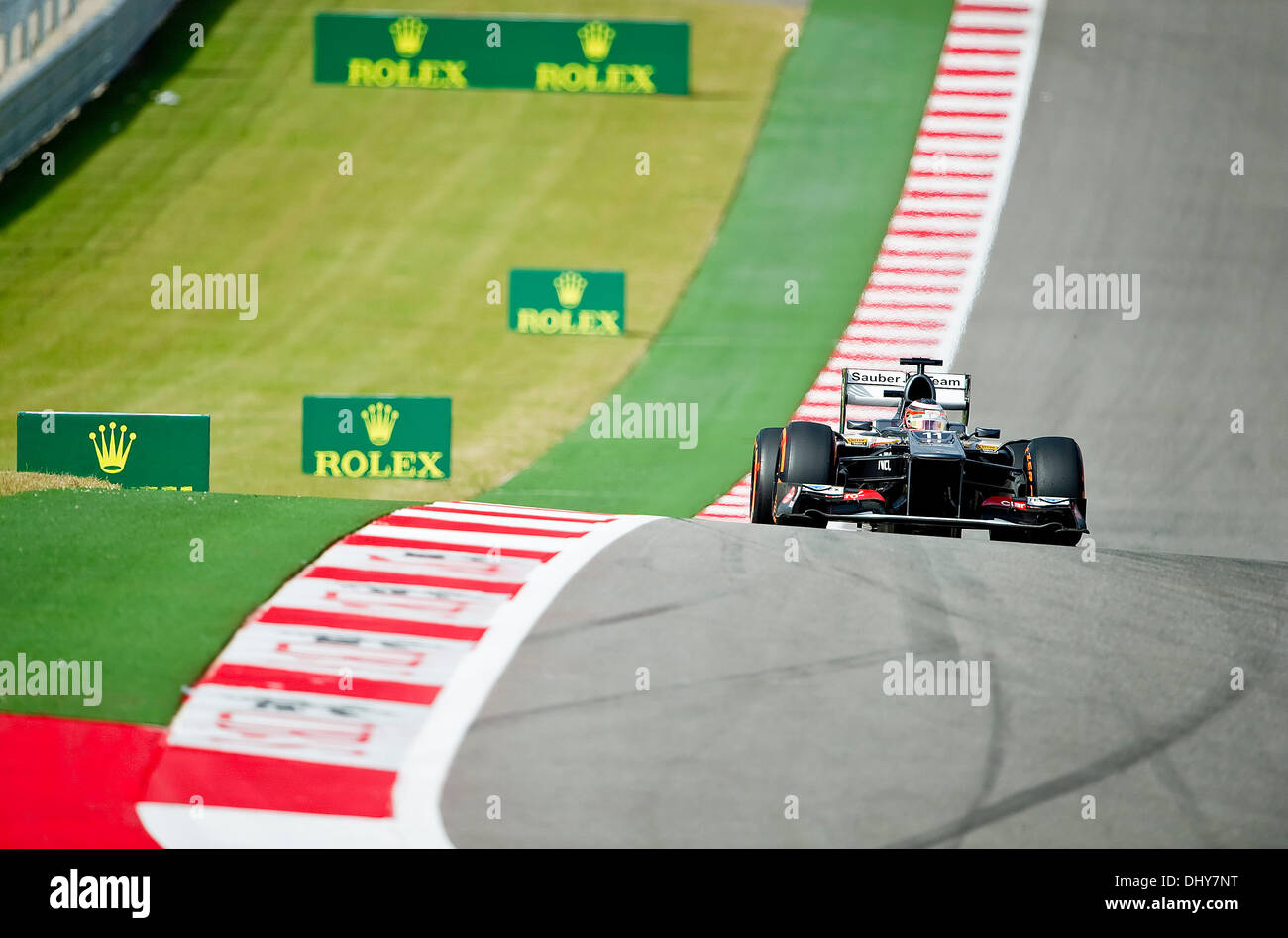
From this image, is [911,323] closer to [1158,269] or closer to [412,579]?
[1158,269]

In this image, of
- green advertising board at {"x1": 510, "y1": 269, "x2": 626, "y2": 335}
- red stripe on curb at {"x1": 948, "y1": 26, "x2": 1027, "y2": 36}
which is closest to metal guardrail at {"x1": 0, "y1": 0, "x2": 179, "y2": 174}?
green advertising board at {"x1": 510, "y1": 269, "x2": 626, "y2": 335}

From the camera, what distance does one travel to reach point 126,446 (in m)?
12.0

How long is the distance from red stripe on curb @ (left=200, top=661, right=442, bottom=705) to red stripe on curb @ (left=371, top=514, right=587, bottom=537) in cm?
204

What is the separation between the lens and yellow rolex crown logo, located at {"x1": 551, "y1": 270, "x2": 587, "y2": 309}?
1585cm

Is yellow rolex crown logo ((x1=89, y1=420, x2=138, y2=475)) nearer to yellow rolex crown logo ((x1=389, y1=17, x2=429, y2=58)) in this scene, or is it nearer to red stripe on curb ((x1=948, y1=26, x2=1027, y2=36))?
yellow rolex crown logo ((x1=389, y1=17, x2=429, y2=58))

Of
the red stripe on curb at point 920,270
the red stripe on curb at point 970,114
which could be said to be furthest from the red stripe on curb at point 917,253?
the red stripe on curb at point 970,114

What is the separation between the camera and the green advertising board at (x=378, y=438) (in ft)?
43.0

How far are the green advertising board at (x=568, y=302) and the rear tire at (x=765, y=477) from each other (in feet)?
20.3

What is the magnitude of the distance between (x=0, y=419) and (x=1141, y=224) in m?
13.3

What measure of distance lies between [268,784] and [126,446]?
23.7ft

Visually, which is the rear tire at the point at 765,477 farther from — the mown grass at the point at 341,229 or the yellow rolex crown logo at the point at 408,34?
the yellow rolex crown logo at the point at 408,34
